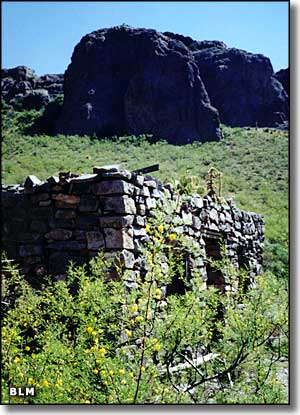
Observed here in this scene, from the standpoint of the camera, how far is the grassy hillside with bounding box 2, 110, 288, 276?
10.2 feet

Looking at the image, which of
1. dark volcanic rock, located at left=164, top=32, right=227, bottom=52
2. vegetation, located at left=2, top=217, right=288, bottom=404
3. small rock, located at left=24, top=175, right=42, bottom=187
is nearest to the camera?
vegetation, located at left=2, top=217, right=288, bottom=404

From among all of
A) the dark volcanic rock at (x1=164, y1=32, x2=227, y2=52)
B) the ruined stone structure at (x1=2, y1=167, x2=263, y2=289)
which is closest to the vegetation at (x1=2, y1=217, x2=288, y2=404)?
the ruined stone structure at (x1=2, y1=167, x2=263, y2=289)

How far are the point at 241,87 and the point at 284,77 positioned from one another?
0.37 metres

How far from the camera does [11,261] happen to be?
3.15 meters

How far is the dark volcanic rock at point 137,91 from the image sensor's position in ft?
10.2

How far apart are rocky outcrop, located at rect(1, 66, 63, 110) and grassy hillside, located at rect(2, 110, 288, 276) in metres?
0.06

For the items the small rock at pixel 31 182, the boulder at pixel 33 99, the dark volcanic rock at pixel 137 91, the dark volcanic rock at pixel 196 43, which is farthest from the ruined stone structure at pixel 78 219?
the dark volcanic rock at pixel 196 43

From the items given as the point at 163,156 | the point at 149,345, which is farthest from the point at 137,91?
the point at 149,345

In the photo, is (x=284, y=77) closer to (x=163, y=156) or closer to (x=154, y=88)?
(x=154, y=88)

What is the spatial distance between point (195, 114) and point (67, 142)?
681 mm

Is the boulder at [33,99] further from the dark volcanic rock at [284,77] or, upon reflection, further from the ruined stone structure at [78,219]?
the dark volcanic rock at [284,77]

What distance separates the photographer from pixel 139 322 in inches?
98.3

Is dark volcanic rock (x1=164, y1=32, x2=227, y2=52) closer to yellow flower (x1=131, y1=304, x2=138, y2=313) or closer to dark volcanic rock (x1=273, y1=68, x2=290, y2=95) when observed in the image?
dark volcanic rock (x1=273, y1=68, x2=290, y2=95)

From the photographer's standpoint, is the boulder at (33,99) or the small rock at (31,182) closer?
the boulder at (33,99)
